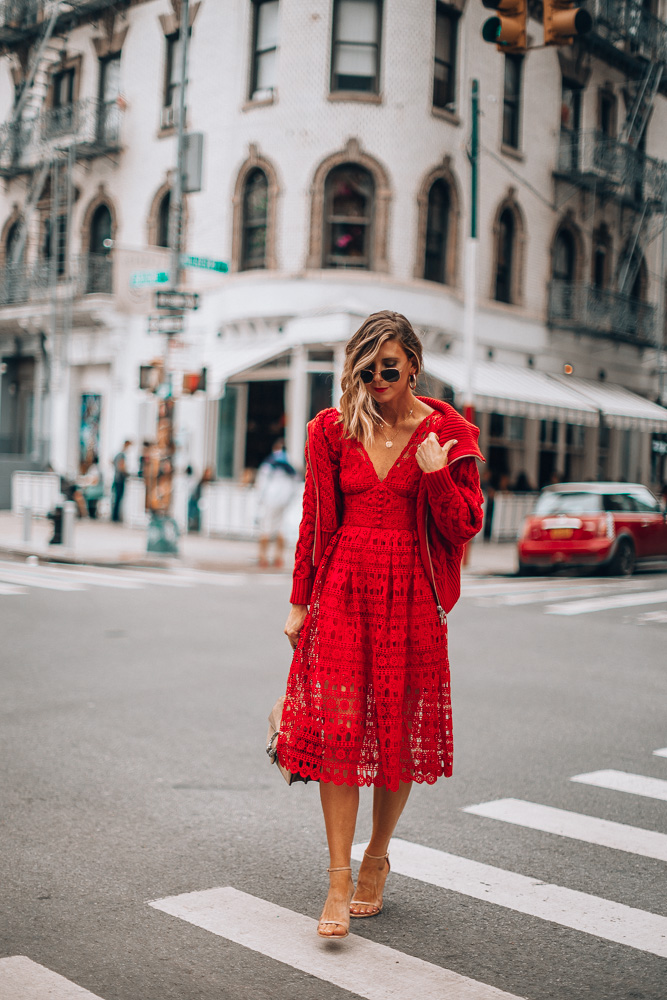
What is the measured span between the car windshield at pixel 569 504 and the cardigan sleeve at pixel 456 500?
14.7 meters

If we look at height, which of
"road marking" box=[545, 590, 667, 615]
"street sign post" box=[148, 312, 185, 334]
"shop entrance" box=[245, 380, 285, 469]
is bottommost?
"road marking" box=[545, 590, 667, 615]

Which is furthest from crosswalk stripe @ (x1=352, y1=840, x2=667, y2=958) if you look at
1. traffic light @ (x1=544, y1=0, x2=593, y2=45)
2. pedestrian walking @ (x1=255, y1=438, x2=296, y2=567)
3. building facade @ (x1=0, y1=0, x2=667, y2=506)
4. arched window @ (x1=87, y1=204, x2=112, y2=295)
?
arched window @ (x1=87, y1=204, x2=112, y2=295)

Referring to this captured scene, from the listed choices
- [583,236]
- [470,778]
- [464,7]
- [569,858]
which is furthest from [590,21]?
[583,236]

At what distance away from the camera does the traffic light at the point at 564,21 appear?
349 inches

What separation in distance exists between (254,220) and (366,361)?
2106cm

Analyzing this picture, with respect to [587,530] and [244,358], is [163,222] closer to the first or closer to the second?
[244,358]

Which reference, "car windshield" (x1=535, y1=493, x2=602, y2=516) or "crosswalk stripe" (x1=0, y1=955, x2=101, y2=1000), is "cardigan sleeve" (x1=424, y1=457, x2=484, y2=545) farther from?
"car windshield" (x1=535, y1=493, x2=602, y2=516)

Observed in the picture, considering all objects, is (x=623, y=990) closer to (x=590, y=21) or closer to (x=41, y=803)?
(x=41, y=803)

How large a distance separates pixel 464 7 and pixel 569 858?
75.6 ft

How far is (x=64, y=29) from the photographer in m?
29.0

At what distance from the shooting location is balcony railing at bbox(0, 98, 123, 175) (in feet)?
88.9

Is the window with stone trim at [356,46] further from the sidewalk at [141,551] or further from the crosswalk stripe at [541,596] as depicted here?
the crosswalk stripe at [541,596]

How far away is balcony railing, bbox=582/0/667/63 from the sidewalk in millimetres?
13491

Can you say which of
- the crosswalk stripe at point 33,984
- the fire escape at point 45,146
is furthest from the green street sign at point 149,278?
the crosswalk stripe at point 33,984
